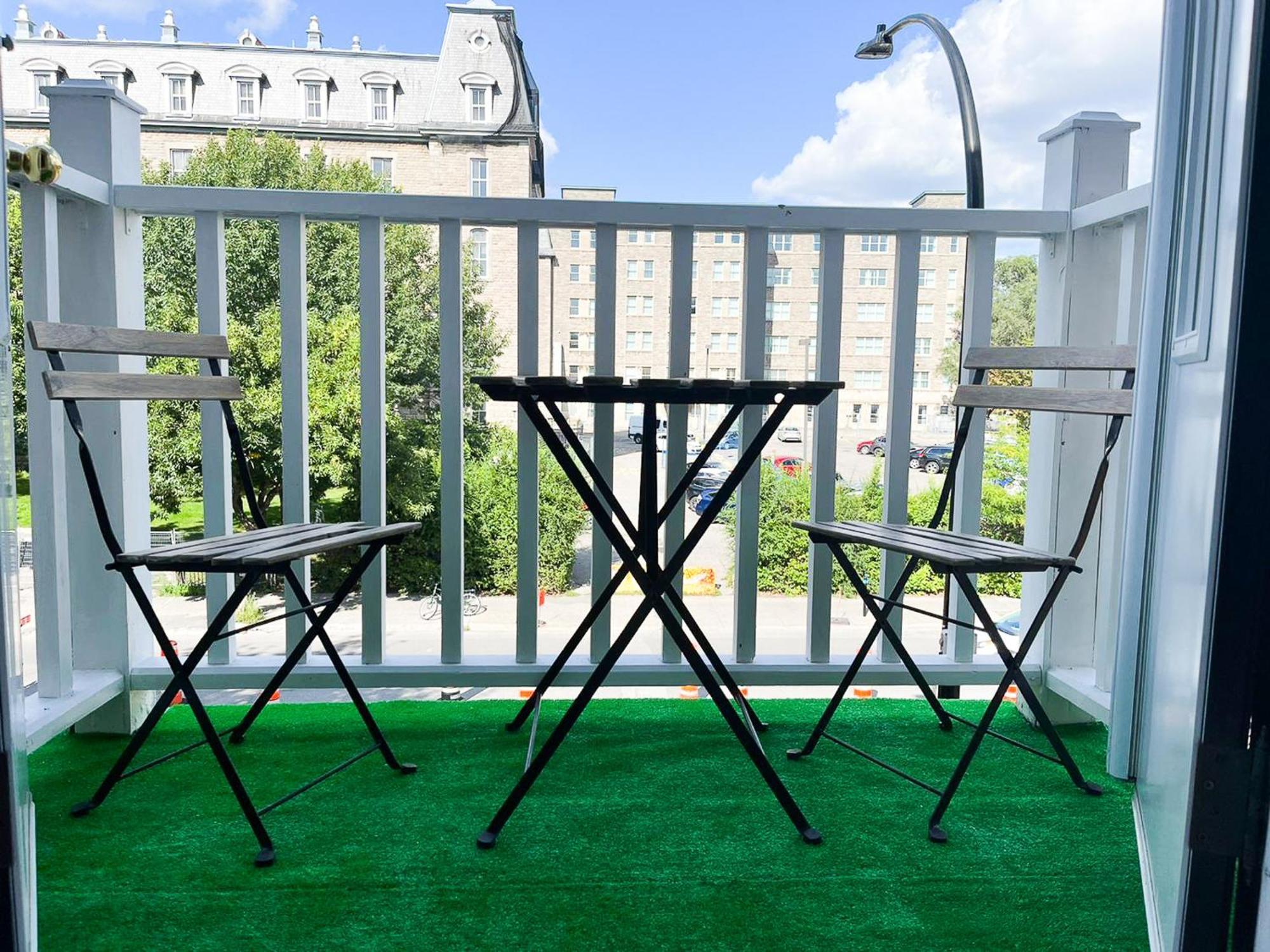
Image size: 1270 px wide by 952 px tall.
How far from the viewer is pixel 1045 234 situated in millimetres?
2250

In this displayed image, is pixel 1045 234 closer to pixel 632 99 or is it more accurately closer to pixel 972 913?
pixel 972 913

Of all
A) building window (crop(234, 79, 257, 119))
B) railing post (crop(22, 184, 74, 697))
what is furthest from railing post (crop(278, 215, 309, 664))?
building window (crop(234, 79, 257, 119))

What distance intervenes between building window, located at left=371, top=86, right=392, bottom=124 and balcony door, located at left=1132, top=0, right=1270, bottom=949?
144ft

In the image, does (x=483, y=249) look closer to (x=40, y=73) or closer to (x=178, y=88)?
(x=178, y=88)

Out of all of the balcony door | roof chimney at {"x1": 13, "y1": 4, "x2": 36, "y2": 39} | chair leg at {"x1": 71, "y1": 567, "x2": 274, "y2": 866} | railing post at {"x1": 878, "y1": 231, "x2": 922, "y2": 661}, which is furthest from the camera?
roof chimney at {"x1": 13, "y1": 4, "x2": 36, "y2": 39}

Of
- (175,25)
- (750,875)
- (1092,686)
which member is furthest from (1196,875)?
(175,25)

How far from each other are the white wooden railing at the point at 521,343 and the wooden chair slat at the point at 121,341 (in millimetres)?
206

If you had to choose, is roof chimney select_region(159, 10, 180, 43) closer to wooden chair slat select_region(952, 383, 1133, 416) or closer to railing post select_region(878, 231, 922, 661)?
railing post select_region(878, 231, 922, 661)

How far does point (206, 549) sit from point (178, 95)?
151ft

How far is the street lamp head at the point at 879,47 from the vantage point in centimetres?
654

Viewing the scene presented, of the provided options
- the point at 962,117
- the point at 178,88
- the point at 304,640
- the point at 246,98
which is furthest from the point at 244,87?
the point at 304,640

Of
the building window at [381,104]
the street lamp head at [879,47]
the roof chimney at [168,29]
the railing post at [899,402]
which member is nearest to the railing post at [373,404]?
the railing post at [899,402]

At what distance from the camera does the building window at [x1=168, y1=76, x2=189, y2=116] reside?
126ft

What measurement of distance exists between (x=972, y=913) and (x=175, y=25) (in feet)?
162
